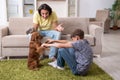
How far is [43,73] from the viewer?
302cm

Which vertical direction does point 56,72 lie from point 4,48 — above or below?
below

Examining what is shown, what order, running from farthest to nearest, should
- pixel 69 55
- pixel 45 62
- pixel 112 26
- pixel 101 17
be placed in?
pixel 112 26
pixel 101 17
pixel 45 62
pixel 69 55

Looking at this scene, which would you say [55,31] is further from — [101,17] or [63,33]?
[101,17]

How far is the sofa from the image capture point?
3.74m

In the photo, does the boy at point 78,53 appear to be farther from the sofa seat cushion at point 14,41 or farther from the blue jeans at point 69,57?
the sofa seat cushion at point 14,41

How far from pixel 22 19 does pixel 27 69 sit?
140 cm

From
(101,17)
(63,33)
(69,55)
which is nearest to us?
(69,55)

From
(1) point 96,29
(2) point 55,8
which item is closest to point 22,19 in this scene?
(1) point 96,29

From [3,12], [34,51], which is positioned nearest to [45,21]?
[34,51]

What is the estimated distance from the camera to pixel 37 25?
3.79 metres

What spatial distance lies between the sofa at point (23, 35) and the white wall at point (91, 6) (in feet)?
Answer: 11.3

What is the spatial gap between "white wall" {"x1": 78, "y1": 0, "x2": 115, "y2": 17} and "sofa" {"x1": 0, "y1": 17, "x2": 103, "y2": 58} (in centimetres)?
345

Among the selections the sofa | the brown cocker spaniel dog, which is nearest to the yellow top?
the sofa

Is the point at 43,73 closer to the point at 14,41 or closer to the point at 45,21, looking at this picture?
the point at 14,41
